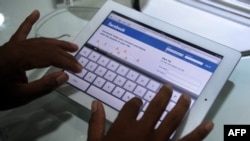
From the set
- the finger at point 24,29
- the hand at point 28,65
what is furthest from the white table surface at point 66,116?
the finger at point 24,29

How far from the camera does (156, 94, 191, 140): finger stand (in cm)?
52

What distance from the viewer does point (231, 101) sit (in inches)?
24.6

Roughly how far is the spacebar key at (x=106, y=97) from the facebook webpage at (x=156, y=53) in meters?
0.08

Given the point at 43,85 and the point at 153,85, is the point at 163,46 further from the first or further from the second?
the point at 43,85

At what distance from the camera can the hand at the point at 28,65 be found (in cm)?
59

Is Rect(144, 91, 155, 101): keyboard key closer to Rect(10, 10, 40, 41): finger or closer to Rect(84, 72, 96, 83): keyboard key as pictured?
Rect(84, 72, 96, 83): keyboard key

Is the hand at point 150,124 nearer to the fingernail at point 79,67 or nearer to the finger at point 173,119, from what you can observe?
the finger at point 173,119

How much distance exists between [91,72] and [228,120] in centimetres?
27

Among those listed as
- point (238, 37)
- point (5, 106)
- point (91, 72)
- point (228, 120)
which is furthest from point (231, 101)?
point (5, 106)

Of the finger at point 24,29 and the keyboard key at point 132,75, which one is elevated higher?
the keyboard key at point 132,75

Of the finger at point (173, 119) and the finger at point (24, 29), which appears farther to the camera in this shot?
the finger at point (24, 29)

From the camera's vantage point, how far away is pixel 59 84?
592 millimetres

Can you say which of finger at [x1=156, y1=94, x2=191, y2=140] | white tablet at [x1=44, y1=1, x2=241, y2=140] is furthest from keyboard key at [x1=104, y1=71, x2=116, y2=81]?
finger at [x1=156, y1=94, x2=191, y2=140]

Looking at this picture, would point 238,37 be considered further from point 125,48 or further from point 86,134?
point 86,134
